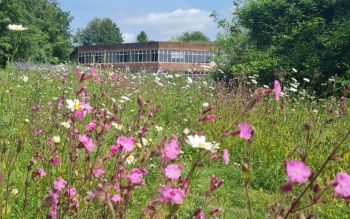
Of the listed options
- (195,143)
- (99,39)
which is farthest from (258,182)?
(99,39)

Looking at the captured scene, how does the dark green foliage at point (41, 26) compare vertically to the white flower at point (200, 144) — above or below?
above

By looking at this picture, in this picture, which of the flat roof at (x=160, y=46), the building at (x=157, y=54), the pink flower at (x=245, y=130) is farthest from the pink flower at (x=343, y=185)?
the flat roof at (x=160, y=46)

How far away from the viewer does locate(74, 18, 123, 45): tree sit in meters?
93.8

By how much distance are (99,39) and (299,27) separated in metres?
82.8

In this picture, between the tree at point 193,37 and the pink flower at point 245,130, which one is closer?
the pink flower at point 245,130

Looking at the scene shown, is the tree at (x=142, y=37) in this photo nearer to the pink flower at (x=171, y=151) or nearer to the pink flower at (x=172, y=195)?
the pink flower at (x=171, y=151)

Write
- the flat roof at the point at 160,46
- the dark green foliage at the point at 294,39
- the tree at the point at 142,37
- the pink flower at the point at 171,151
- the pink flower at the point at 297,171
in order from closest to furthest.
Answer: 1. the pink flower at the point at 297,171
2. the pink flower at the point at 171,151
3. the dark green foliage at the point at 294,39
4. the flat roof at the point at 160,46
5. the tree at the point at 142,37

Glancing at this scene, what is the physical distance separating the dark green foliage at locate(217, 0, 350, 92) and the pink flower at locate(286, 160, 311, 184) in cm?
998

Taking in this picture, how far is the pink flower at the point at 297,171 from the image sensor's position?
1050 mm

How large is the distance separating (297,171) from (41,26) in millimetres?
51064

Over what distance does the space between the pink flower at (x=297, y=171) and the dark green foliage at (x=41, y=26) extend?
30.7m

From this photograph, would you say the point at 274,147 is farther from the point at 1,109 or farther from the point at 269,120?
the point at 1,109

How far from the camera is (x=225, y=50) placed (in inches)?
736

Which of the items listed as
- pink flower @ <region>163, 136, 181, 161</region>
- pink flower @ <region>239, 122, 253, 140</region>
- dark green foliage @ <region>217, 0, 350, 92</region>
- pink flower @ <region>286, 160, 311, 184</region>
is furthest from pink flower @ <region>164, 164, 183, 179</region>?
dark green foliage @ <region>217, 0, 350, 92</region>
